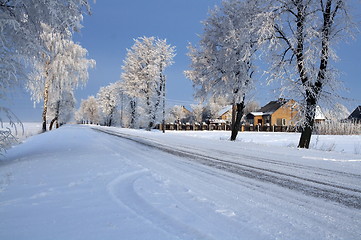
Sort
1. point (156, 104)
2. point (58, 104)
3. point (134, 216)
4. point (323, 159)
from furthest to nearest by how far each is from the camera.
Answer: point (156, 104), point (58, 104), point (323, 159), point (134, 216)

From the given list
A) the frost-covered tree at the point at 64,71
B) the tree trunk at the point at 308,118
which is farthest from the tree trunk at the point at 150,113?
the tree trunk at the point at 308,118

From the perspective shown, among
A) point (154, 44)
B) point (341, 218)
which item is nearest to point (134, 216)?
point (341, 218)

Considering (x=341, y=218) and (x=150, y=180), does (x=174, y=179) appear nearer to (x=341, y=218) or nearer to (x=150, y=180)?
(x=150, y=180)

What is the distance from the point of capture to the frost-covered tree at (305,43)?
10484 mm

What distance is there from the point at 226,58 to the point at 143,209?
13648 mm

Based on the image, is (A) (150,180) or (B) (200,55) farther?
(B) (200,55)

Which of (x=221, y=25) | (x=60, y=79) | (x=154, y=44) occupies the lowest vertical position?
(x=60, y=79)

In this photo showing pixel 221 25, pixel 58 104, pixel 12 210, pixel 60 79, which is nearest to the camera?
pixel 12 210

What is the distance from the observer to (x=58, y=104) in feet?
87.1

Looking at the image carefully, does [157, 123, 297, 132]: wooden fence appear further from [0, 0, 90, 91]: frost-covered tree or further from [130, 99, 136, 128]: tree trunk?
[0, 0, 90, 91]: frost-covered tree

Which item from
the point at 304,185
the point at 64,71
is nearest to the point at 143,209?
the point at 304,185

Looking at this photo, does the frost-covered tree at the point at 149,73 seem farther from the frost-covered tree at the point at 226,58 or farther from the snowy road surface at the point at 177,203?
the snowy road surface at the point at 177,203

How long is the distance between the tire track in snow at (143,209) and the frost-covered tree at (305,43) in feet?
29.6

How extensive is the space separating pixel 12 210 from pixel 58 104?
26659 millimetres
